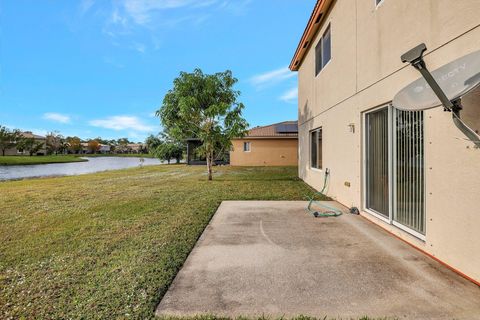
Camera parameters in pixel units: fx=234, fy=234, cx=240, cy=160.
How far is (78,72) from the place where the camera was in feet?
67.6

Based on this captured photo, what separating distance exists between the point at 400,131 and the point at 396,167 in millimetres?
575

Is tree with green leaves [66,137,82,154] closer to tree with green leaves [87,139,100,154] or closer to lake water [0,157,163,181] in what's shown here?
tree with green leaves [87,139,100,154]

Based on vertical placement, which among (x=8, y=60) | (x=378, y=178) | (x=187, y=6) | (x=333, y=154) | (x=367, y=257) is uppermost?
(x=8, y=60)

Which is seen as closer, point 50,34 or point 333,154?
point 333,154

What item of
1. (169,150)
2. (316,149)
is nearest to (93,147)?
(169,150)

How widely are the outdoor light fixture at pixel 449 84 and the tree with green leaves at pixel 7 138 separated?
68.5 metres

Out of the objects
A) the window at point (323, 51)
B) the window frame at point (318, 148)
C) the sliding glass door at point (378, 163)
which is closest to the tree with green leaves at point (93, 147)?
the window frame at point (318, 148)

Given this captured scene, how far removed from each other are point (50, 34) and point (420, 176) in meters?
17.8

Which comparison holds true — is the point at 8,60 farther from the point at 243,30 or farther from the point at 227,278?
the point at 227,278

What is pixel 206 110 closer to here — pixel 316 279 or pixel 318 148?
pixel 318 148

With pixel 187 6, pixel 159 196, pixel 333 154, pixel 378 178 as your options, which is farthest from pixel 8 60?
pixel 378 178

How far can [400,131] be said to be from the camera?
12.2 feet

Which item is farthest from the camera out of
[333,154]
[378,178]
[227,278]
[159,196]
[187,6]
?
[187,6]

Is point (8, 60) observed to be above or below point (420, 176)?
above
